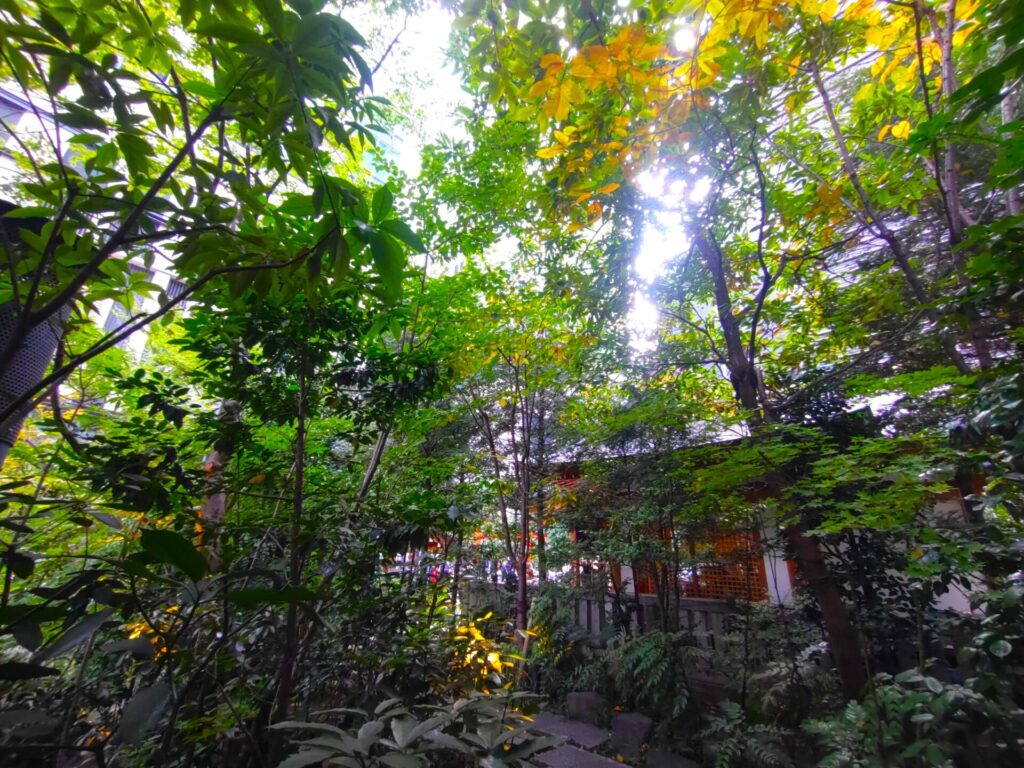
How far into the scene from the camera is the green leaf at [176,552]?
0.83 metres

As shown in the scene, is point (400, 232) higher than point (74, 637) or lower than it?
higher

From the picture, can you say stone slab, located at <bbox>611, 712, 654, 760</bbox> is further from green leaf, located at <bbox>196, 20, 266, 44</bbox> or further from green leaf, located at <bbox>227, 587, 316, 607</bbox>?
green leaf, located at <bbox>196, 20, 266, 44</bbox>

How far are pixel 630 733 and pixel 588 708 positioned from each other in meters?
0.57

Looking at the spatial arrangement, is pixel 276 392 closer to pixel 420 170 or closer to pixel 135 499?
pixel 135 499

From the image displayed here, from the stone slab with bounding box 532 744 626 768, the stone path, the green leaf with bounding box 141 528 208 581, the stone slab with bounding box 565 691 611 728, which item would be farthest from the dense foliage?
the stone slab with bounding box 532 744 626 768

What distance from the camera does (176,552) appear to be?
2.77 ft

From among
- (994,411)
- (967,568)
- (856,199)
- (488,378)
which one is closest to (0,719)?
(994,411)

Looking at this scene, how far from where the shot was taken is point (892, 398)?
403 centimetres

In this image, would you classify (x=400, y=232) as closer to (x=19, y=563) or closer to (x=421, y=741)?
(x=19, y=563)

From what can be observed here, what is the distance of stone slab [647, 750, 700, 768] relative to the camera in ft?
11.7

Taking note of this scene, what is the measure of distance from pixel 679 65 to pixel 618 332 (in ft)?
9.48

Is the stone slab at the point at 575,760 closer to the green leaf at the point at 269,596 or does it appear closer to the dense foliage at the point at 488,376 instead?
the dense foliage at the point at 488,376

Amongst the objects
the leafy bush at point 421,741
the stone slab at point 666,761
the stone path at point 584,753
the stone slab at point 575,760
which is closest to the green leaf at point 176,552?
the leafy bush at point 421,741

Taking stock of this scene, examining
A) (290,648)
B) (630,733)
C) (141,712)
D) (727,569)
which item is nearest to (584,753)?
(630,733)
